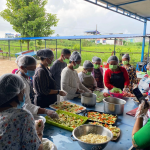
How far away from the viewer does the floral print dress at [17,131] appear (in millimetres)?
1000

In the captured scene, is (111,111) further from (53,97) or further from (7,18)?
(7,18)

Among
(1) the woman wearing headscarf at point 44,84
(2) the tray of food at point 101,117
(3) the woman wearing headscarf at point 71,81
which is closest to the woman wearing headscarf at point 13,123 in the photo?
(2) the tray of food at point 101,117

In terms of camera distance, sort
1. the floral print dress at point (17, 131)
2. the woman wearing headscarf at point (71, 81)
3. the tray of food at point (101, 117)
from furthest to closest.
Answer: the woman wearing headscarf at point (71, 81) < the tray of food at point (101, 117) < the floral print dress at point (17, 131)

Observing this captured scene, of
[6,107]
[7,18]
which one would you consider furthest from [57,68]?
[7,18]

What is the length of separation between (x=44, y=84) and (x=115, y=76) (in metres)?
1.90

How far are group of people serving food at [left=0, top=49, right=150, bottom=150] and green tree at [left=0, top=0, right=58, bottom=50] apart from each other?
1159 centimetres

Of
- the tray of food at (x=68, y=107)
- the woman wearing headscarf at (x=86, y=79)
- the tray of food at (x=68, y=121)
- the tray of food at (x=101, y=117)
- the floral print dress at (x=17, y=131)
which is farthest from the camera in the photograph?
the woman wearing headscarf at (x=86, y=79)

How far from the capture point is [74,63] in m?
3.09

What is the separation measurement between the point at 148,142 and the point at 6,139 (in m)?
1.10

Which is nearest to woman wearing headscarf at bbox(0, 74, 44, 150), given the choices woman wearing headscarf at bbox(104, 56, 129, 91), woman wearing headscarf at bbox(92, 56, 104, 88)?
woman wearing headscarf at bbox(104, 56, 129, 91)

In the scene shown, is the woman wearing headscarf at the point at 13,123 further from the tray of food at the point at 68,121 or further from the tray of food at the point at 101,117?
the tray of food at the point at 101,117

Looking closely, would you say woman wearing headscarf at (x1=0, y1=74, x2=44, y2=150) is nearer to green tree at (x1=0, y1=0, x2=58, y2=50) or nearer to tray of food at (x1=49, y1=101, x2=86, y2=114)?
tray of food at (x1=49, y1=101, x2=86, y2=114)

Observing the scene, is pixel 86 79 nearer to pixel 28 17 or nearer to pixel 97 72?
pixel 97 72

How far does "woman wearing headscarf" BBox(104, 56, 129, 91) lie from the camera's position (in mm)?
3576
